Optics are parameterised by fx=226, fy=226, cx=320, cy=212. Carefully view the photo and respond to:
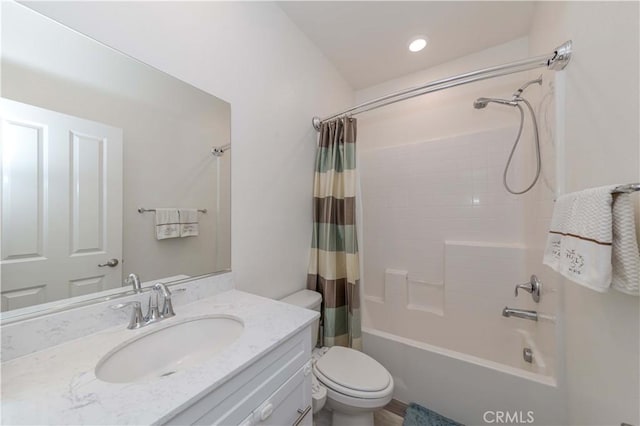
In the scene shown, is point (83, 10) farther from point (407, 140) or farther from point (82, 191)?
point (407, 140)

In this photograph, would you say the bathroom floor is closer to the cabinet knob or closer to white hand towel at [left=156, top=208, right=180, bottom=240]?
the cabinet knob

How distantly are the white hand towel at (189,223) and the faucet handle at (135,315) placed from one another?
0.33m

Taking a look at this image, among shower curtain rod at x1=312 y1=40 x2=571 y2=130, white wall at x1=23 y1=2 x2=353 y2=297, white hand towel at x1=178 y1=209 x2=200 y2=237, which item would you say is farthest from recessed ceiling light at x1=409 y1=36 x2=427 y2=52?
white hand towel at x1=178 y1=209 x2=200 y2=237

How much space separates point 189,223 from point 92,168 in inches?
15.6

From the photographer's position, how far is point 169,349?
0.81 meters

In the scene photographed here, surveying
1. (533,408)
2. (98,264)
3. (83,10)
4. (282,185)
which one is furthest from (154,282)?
(533,408)

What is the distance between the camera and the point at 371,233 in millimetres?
2268

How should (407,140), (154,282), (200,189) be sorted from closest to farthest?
(154,282), (200,189), (407,140)

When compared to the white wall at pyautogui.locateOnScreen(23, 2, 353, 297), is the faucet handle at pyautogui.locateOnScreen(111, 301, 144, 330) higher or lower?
lower

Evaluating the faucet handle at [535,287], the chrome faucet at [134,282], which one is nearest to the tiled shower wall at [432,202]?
the faucet handle at [535,287]

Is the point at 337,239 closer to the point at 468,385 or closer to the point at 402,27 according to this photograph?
the point at 468,385

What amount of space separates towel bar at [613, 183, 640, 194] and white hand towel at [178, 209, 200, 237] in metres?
1.49

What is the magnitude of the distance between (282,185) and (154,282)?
86cm

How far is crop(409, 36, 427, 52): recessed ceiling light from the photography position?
5.65 ft
